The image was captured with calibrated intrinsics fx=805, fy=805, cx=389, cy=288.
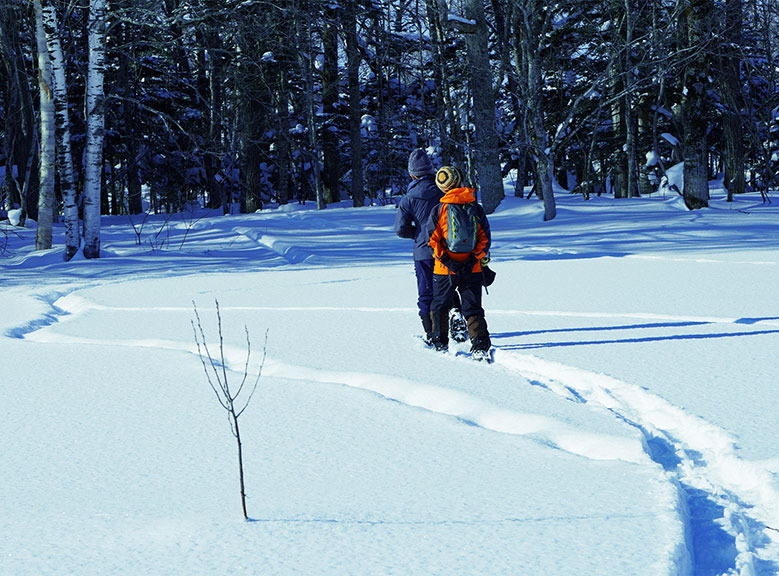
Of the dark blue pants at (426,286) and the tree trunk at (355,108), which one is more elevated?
the tree trunk at (355,108)

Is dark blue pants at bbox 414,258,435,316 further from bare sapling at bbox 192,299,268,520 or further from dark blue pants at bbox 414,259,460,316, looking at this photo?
bare sapling at bbox 192,299,268,520

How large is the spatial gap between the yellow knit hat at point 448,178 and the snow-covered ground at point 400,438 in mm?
1203

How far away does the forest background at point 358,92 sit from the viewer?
13.7 m

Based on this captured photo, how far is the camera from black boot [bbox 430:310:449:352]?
587cm

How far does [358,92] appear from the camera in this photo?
79.5ft

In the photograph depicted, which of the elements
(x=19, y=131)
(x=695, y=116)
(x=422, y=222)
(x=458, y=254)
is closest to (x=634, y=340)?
(x=458, y=254)

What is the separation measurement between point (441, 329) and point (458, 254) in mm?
→ 575

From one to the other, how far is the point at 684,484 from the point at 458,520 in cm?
104

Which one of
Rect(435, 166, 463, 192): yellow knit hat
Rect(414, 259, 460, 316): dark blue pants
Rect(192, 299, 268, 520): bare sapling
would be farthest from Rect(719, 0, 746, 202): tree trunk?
Rect(192, 299, 268, 520): bare sapling

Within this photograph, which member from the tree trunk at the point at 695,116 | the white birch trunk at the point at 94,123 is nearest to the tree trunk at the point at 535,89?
the tree trunk at the point at 695,116

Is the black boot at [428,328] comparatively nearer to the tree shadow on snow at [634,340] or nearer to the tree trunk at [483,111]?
the tree shadow on snow at [634,340]

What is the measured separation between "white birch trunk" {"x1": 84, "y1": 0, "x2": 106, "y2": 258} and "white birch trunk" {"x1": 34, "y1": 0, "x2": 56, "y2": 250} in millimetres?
799

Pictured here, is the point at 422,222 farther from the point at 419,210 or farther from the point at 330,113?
the point at 330,113

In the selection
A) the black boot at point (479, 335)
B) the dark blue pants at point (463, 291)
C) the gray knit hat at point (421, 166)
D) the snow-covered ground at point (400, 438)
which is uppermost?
the gray knit hat at point (421, 166)
